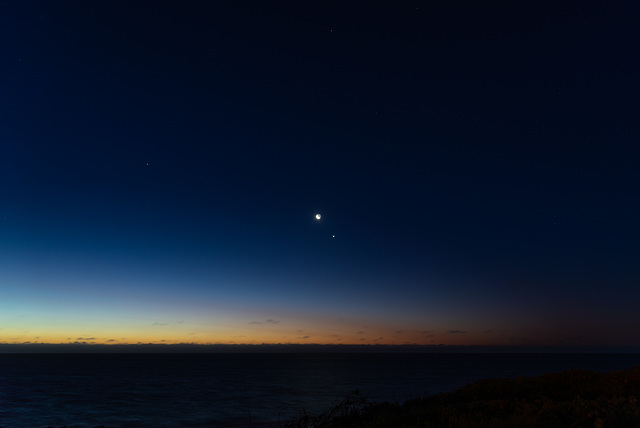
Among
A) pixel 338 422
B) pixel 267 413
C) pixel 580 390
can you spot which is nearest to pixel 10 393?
pixel 267 413

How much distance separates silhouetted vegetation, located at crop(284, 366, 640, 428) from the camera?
12609 mm

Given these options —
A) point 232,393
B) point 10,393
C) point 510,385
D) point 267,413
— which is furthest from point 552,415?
point 10,393

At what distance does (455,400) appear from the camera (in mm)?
20234

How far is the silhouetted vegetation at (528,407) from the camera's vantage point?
41.4 feet

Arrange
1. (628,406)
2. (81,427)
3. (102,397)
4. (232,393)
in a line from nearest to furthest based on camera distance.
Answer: (628,406) < (81,427) < (102,397) < (232,393)

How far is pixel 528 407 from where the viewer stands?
14930mm

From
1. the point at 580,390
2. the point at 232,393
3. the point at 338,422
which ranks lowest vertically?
the point at 232,393

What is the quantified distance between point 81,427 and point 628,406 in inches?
1529

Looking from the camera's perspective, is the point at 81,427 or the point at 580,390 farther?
the point at 81,427

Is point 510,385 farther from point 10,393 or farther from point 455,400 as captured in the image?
point 10,393

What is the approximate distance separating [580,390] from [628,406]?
716 cm

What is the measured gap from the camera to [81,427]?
1369 inches

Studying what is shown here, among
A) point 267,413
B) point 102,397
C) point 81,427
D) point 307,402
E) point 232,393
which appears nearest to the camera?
point 81,427

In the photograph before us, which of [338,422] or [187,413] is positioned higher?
[338,422]
